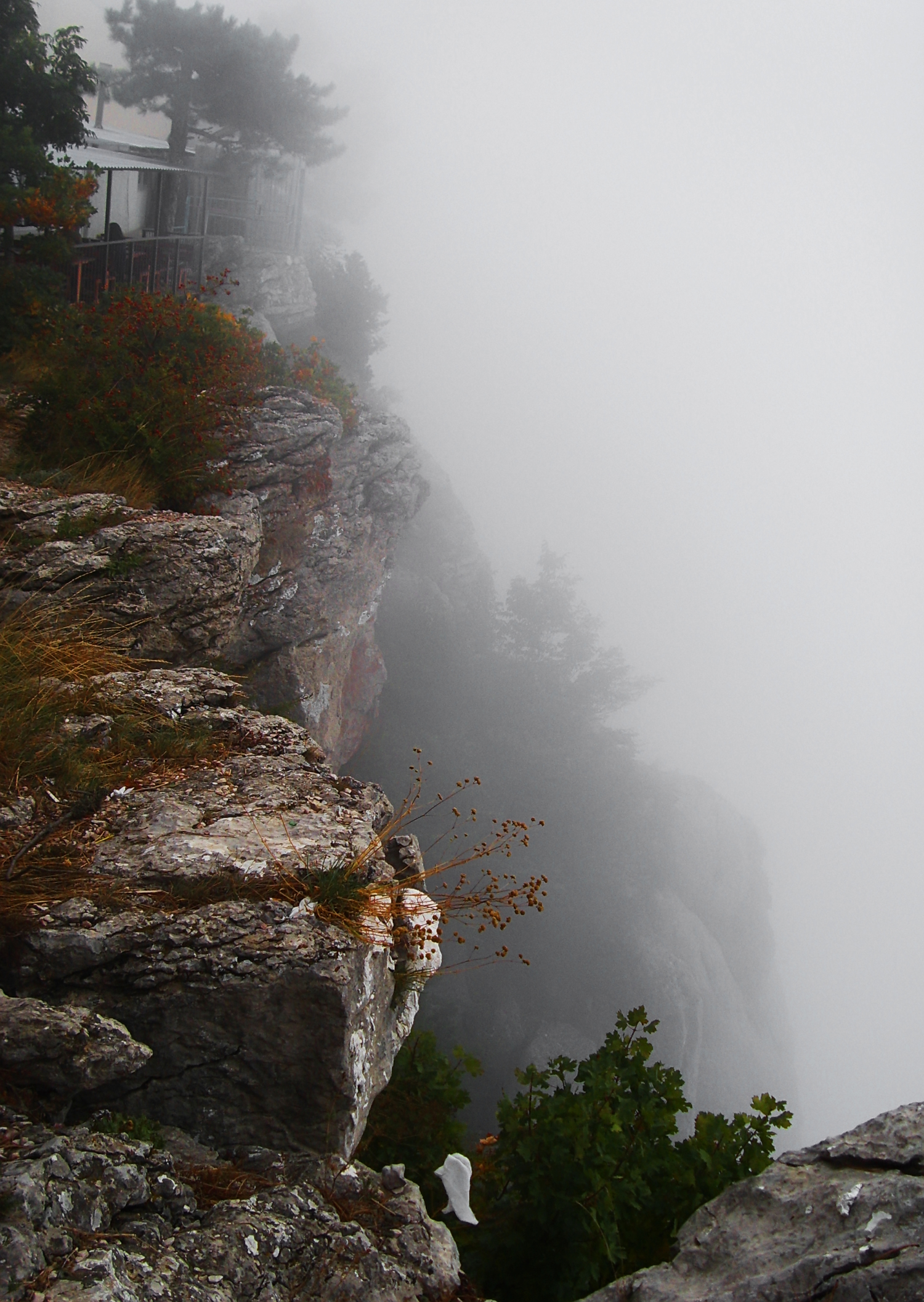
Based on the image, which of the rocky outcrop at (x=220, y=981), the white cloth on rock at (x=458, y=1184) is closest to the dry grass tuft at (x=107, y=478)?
the rocky outcrop at (x=220, y=981)

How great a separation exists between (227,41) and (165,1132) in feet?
96.0

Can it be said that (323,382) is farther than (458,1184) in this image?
Yes

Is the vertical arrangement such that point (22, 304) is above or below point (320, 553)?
above

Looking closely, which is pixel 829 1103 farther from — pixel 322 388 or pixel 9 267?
pixel 9 267

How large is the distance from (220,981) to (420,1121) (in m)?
2.99

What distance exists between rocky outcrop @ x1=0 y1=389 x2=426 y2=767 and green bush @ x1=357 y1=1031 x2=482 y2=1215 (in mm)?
3661

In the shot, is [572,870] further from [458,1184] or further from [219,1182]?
[219,1182]

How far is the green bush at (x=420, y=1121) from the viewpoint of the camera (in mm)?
4930

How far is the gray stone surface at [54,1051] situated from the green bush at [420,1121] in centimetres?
252

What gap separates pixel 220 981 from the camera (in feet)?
9.98

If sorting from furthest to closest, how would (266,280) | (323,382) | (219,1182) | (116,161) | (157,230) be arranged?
(266,280) < (323,382) < (116,161) < (157,230) < (219,1182)

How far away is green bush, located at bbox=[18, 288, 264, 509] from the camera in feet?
24.2

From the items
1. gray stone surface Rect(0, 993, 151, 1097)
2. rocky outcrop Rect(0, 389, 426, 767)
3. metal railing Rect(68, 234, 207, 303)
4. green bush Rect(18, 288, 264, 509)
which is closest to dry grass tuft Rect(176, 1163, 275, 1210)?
gray stone surface Rect(0, 993, 151, 1097)

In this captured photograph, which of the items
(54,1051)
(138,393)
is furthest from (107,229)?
(54,1051)
